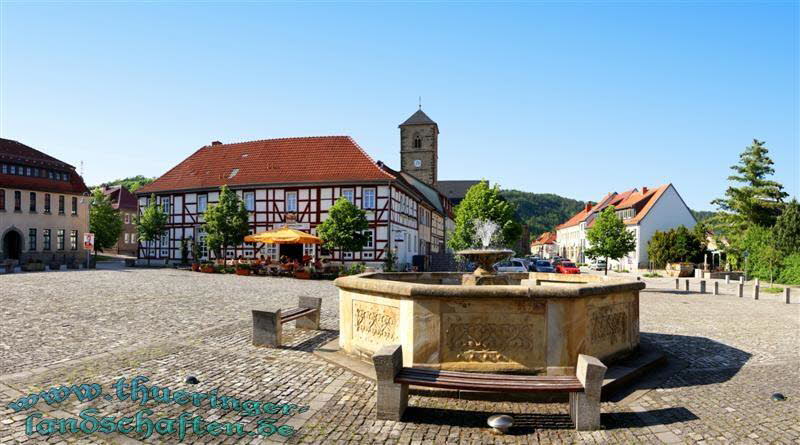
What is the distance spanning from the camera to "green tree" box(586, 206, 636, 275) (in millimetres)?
25469

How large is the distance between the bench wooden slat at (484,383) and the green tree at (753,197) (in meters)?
45.7

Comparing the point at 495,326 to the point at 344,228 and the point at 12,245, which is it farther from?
the point at 12,245

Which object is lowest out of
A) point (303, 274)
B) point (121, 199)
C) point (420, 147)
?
point (303, 274)

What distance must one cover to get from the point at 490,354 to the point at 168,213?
35206mm

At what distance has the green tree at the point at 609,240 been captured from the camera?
25469 mm

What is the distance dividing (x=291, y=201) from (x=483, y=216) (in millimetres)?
16442

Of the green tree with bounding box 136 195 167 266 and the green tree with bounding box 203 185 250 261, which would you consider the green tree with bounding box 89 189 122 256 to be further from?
the green tree with bounding box 203 185 250 261

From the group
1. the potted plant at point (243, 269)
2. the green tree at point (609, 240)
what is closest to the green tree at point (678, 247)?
the green tree at point (609, 240)

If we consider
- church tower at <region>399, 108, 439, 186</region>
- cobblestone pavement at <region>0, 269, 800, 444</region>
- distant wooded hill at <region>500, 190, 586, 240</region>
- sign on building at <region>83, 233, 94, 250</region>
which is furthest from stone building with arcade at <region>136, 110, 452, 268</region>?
distant wooded hill at <region>500, 190, 586, 240</region>

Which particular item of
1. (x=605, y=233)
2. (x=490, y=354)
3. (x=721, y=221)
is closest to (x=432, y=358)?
(x=490, y=354)

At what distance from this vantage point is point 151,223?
34.3m

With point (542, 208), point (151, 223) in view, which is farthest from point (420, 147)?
point (542, 208)

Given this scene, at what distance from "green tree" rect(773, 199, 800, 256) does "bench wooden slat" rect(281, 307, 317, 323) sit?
34261 mm

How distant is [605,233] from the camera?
1022 inches
